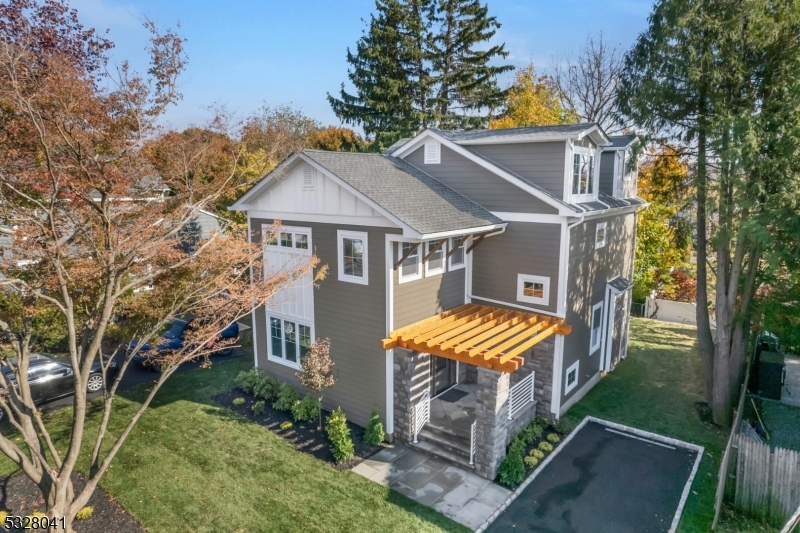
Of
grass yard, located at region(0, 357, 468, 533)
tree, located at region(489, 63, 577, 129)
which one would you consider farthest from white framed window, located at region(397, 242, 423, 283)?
tree, located at region(489, 63, 577, 129)

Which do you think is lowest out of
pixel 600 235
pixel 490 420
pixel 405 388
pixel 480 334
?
pixel 490 420

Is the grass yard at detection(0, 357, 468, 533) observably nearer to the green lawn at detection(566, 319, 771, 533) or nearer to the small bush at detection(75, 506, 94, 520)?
the small bush at detection(75, 506, 94, 520)

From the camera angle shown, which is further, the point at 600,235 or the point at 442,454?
the point at 600,235

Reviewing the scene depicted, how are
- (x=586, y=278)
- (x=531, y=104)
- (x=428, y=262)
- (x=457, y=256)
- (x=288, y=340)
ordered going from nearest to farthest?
(x=428, y=262) < (x=457, y=256) < (x=586, y=278) < (x=288, y=340) < (x=531, y=104)

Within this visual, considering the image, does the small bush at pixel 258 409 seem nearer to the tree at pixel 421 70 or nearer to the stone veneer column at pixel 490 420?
the stone veneer column at pixel 490 420

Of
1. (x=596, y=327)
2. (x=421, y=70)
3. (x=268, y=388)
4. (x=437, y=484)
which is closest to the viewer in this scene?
(x=437, y=484)

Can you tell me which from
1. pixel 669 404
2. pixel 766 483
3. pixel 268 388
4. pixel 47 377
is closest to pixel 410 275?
pixel 268 388

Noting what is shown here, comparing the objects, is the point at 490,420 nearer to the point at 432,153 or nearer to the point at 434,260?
the point at 434,260

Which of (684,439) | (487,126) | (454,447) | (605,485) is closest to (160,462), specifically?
(454,447)

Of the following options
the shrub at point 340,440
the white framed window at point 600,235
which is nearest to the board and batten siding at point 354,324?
the shrub at point 340,440
